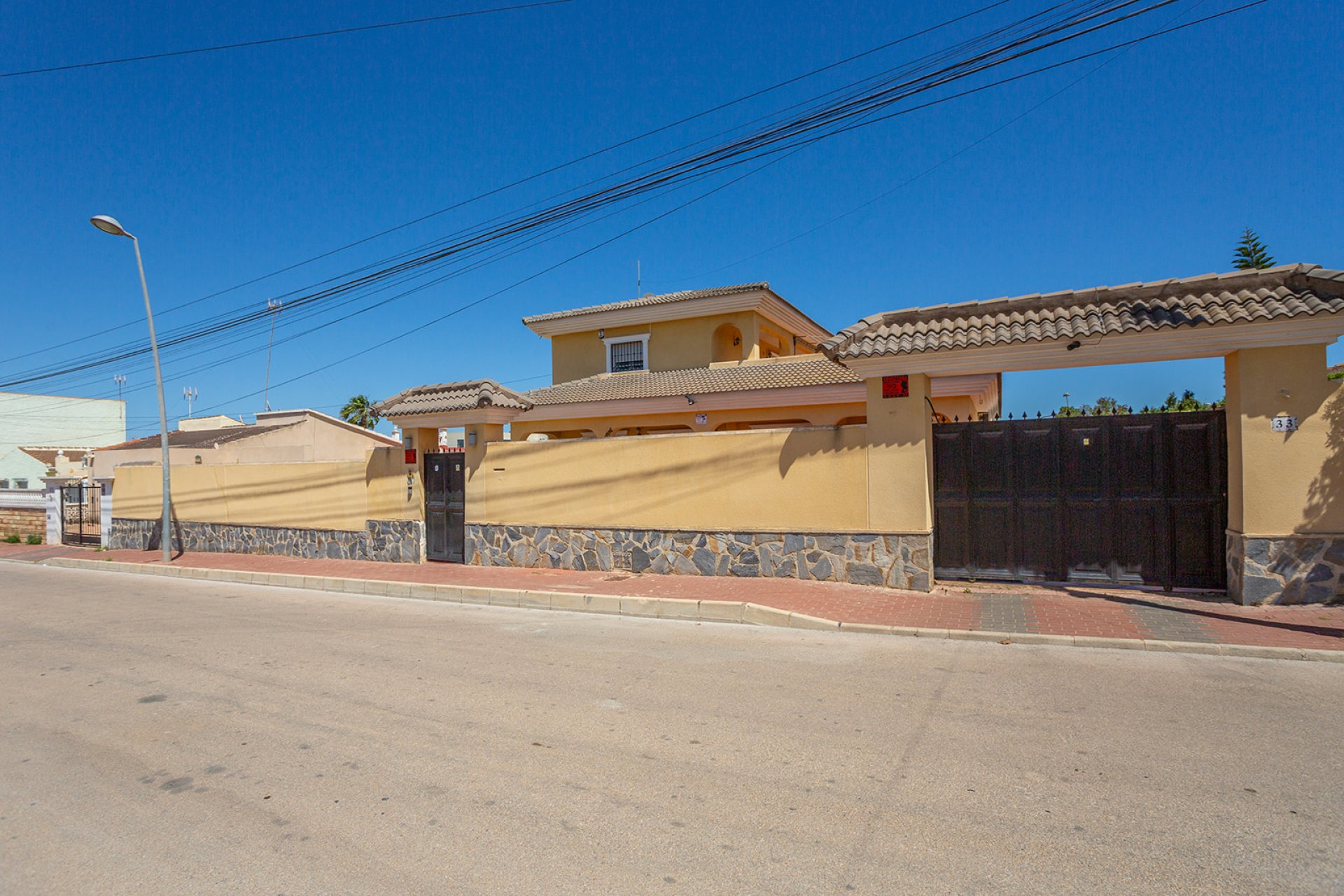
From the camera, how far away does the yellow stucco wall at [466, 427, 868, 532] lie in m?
10.7

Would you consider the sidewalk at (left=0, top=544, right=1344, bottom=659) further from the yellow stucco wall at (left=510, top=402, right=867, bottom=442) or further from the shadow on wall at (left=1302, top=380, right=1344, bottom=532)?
the yellow stucco wall at (left=510, top=402, right=867, bottom=442)

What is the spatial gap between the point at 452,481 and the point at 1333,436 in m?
13.2

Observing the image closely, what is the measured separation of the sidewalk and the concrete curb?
15 millimetres

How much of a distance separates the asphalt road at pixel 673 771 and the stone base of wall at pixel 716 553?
2.54m

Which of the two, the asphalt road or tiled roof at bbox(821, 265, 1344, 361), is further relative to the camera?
tiled roof at bbox(821, 265, 1344, 361)

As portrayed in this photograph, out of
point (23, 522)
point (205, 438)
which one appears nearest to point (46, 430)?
point (205, 438)

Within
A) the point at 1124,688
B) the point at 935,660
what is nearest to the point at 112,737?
the point at 935,660

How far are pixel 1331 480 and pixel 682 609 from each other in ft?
24.9

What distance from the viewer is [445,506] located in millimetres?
14359

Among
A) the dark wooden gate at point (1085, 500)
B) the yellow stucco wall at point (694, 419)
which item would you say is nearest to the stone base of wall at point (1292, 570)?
the dark wooden gate at point (1085, 500)

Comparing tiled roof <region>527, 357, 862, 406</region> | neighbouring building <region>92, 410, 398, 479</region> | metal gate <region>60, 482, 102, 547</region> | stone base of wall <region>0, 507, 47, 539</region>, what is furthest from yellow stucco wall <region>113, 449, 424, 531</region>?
neighbouring building <region>92, 410, 398, 479</region>

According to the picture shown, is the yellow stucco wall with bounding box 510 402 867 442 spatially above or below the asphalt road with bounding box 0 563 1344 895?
above

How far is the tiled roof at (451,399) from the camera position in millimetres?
13500

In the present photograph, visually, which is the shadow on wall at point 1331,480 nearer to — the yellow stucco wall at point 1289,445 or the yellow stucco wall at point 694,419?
the yellow stucco wall at point 1289,445
